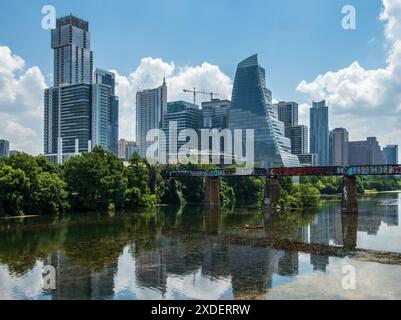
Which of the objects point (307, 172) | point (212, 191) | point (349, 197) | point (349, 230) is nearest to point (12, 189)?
point (212, 191)

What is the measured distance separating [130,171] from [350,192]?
53.0m

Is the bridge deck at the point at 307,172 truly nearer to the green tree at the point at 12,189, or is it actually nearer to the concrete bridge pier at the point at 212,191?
the concrete bridge pier at the point at 212,191

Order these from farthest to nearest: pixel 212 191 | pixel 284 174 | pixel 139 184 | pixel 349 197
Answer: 1. pixel 212 191
2. pixel 139 184
3. pixel 284 174
4. pixel 349 197

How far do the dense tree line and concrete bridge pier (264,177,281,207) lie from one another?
2.11 meters

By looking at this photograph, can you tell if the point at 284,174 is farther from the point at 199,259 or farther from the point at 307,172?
the point at 199,259

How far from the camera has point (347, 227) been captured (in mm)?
64312

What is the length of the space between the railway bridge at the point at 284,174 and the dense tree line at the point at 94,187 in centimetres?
381

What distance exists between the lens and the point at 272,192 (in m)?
99.1

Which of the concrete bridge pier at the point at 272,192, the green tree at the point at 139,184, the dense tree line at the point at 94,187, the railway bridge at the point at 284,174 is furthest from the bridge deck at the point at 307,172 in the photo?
the green tree at the point at 139,184

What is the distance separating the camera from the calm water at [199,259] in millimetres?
29297

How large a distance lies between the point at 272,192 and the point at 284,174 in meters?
5.35

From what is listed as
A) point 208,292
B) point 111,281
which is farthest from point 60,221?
point 208,292

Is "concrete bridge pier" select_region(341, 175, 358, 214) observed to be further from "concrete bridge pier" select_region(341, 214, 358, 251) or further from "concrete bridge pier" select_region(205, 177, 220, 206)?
"concrete bridge pier" select_region(205, 177, 220, 206)

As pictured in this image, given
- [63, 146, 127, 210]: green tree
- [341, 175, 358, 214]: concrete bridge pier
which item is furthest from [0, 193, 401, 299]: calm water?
[63, 146, 127, 210]: green tree
